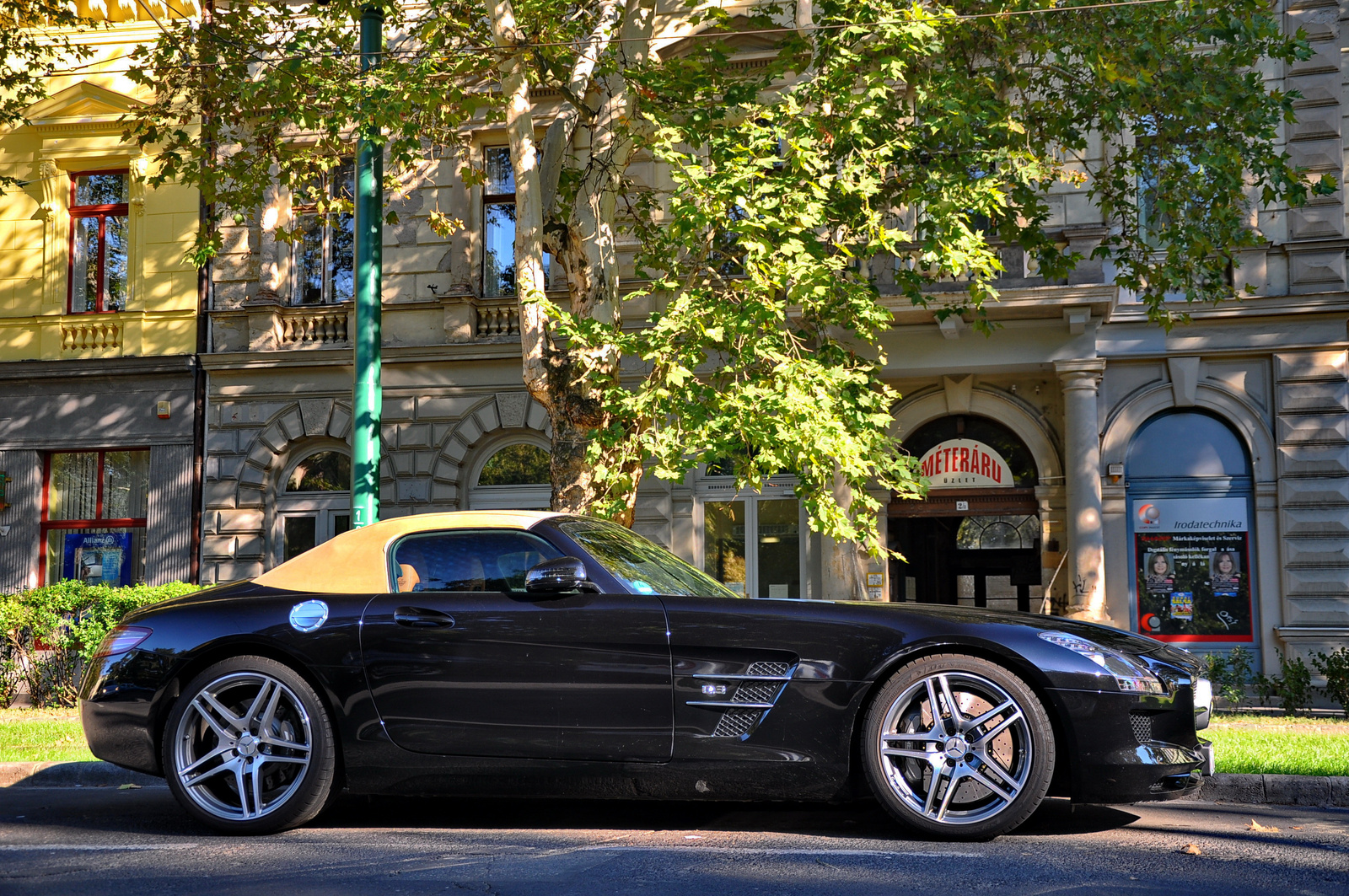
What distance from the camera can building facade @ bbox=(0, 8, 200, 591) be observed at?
1781cm

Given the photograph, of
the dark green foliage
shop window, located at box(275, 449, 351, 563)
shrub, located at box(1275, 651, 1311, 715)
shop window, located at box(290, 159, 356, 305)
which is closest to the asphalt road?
shrub, located at box(1275, 651, 1311, 715)

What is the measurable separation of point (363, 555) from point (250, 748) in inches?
38.4

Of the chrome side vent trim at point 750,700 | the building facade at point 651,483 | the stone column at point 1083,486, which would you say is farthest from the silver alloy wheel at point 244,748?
the stone column at point 1083,486

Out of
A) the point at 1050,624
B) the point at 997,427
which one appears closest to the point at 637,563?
the point at 1050,624

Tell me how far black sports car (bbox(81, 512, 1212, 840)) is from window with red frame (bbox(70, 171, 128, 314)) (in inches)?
575

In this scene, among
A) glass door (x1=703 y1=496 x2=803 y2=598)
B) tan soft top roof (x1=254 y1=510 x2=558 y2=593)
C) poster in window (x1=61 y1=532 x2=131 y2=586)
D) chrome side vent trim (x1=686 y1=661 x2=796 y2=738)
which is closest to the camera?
chrome side vent trim (x1=686 y1=661 x2=796 y2=738)

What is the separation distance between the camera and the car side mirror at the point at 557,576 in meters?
4.95

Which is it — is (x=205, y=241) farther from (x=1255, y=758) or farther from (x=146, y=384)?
(x=1255, y=758)

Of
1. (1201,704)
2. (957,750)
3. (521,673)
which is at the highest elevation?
(521,673)

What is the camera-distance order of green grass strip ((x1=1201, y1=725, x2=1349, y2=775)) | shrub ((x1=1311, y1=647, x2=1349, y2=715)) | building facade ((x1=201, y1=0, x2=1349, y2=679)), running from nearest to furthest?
green grass strip ((x1=1201, y1=725, x2=1349, y2=775)) → shrub ((x1=1311, y1=647, x2=1349, y2=715)) → building facade ((x1=201, y1=0, x2=1349, y2=679))

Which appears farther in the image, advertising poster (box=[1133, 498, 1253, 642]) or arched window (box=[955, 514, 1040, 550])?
arched window (box=[955, 514, 1040, 550])

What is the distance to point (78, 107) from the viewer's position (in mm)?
18156

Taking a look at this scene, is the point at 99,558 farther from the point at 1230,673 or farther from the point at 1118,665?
the point at 1118,665

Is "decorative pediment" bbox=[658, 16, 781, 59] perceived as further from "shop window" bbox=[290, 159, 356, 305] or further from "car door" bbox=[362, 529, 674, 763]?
"car door" bbox=[362, 529, 674, 763]
